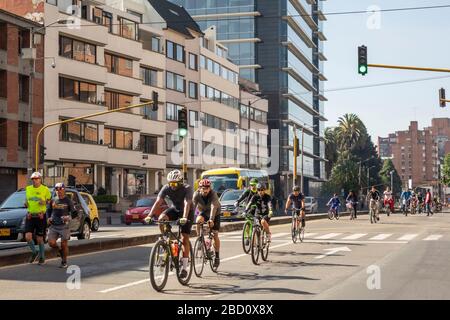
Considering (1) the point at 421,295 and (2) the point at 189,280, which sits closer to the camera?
(1) the point at 421,295

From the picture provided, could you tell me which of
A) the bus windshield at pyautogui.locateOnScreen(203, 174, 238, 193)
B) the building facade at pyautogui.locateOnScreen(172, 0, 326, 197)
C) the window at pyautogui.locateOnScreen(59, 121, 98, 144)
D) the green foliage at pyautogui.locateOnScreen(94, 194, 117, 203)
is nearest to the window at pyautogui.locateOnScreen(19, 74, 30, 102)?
the window at pyautogui.locateOnScreen(59, 121, 98, 144)

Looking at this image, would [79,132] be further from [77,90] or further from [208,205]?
[208,205]

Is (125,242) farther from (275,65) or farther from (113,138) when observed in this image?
(275,65)

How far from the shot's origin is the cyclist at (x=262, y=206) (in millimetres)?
16641

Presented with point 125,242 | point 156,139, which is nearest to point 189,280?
point 125,242

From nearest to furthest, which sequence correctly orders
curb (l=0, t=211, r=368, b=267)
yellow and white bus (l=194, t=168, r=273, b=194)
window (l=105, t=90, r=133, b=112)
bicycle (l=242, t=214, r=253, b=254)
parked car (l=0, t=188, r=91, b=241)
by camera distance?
curb (l=0, t=211, r=368, b=267), bicycle (l=242, t=214, r=253, b=254), parked car (l=0, t=188, r=91, b=241), yellow and white bus (l=194, t=168, r=273, b=194), window (l=105, t=90, r=133, b=112)

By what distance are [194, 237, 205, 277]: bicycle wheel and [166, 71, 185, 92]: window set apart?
55925mm

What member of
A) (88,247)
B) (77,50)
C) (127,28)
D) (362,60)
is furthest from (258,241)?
(127,28)

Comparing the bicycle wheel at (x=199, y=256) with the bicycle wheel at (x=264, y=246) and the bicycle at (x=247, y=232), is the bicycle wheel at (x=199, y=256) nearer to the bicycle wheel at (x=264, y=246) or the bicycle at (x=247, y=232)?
the bicycle at (x=247, y=232)

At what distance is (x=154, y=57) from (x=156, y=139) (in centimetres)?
737

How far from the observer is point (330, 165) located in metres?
139

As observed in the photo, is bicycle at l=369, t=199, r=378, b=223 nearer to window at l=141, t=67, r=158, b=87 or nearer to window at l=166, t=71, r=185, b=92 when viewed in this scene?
window at l=141, t=67, r=158, b=87

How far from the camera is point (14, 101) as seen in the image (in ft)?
153

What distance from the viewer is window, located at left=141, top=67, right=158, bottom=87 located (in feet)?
212
